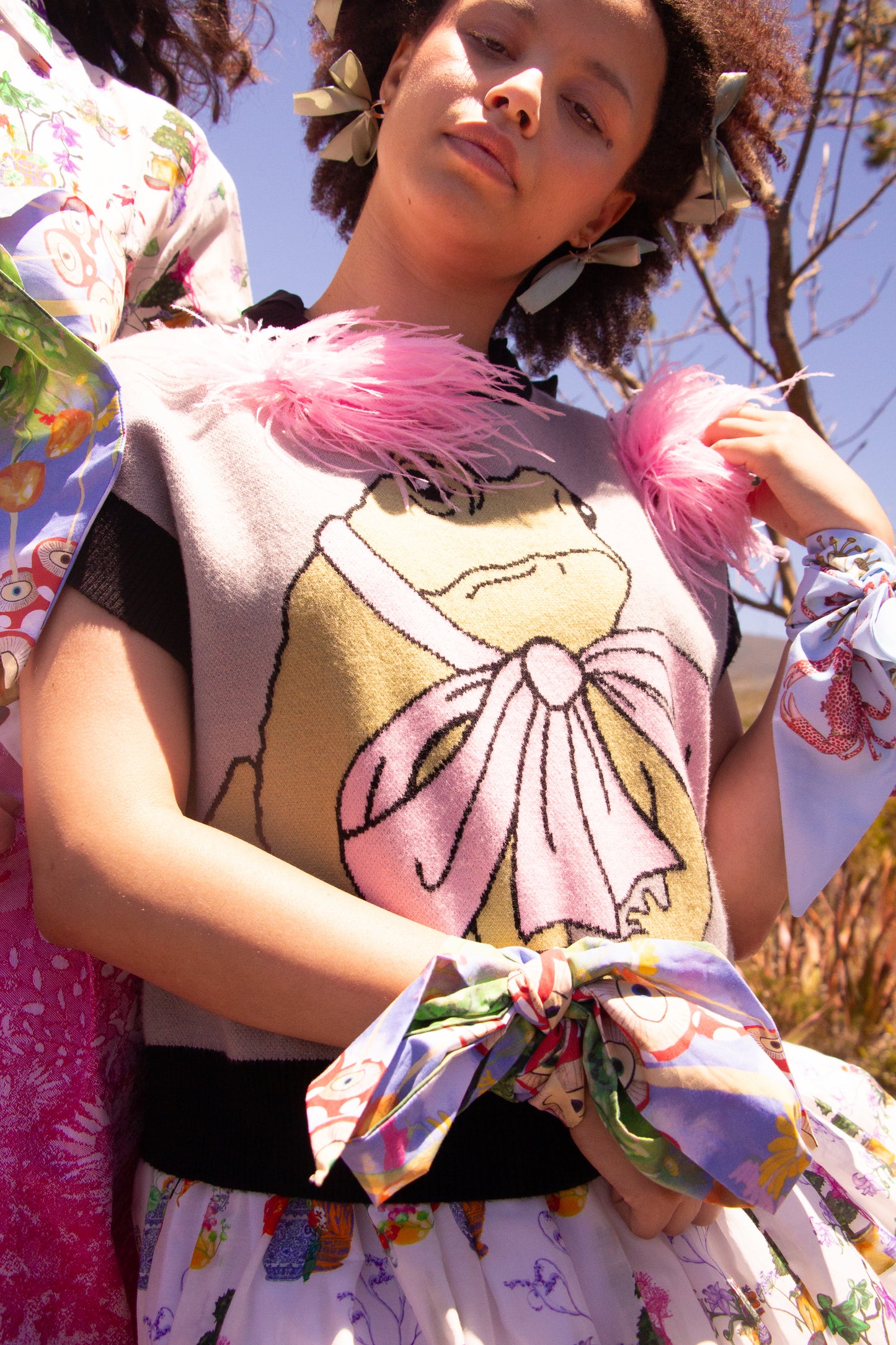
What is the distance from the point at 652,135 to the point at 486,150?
1.48 ft

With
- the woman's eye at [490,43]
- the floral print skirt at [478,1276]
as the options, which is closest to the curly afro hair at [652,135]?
the woman's eye at [490,43]

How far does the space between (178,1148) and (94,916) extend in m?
0.31

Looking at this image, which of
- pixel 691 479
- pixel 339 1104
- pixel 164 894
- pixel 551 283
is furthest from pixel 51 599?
pixel 551 283

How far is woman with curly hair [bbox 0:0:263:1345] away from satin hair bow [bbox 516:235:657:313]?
607 mm

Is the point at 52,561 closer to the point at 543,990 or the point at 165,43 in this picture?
the point at 543,990

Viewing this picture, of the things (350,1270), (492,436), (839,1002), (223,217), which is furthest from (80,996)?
(839,1002)

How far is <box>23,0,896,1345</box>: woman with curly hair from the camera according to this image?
0.94 m

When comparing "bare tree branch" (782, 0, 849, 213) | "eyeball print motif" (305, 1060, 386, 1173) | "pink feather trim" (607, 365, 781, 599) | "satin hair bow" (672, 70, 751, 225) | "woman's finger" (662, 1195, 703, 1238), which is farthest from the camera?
"bare tree branch" (782, 0, 849, 213)

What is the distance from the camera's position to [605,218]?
164cm

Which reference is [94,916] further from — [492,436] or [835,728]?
[835,728]

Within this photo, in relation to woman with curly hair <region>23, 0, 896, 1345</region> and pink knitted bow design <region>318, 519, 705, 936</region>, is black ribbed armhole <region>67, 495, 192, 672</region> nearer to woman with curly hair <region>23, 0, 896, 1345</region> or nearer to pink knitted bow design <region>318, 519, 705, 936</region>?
woman with curly hair <region>23, 0, 896, 1345</region>

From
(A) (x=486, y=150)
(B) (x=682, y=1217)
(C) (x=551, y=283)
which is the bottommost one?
(B) (x=682, y=1217)

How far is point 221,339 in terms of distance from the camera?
1.18 m

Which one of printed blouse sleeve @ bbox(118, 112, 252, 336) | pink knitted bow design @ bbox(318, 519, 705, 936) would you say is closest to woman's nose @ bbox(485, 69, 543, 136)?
printed blouse sleeve @ bbox(118, 112, 252, 336)
